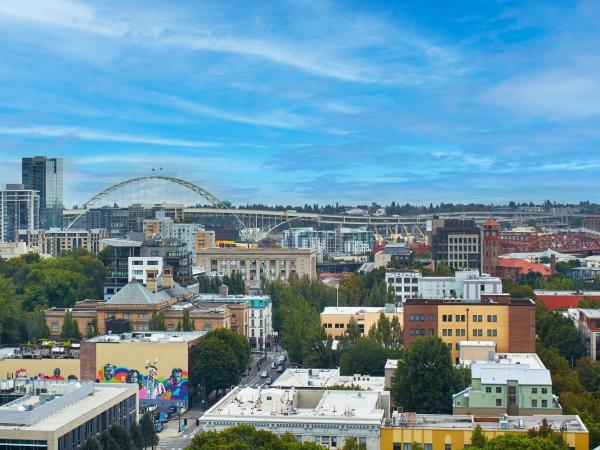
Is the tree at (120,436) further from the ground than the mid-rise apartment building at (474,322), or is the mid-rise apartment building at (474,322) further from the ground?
the mid-rise apartment building at (474,322)

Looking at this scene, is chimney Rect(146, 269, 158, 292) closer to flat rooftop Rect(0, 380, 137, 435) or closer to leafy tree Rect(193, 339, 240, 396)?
leafy tree Rect(193, 339, 240, 396)

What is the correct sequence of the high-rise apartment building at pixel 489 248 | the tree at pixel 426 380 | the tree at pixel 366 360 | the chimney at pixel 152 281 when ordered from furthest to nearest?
the high-rise apartment building at pixel 489 248
the chimney at pixel 152 281
the tree at pixel 366 360
the tree at pixel 426 380

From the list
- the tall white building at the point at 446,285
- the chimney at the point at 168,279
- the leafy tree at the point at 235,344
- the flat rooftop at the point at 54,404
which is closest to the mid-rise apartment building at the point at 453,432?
the flat rooftop at the point at 54,404

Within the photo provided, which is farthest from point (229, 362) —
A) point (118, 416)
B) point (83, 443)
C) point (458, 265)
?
point (458, 265)

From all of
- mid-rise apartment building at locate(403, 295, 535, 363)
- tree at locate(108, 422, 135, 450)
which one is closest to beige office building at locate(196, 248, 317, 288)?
mid-rise apartment building at locate(403, 295, 535, 363)

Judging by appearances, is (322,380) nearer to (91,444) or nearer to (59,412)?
(91,444)

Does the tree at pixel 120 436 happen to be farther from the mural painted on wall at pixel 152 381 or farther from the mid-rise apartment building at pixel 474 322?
the mid-rise apartment building at pixel 474 322
